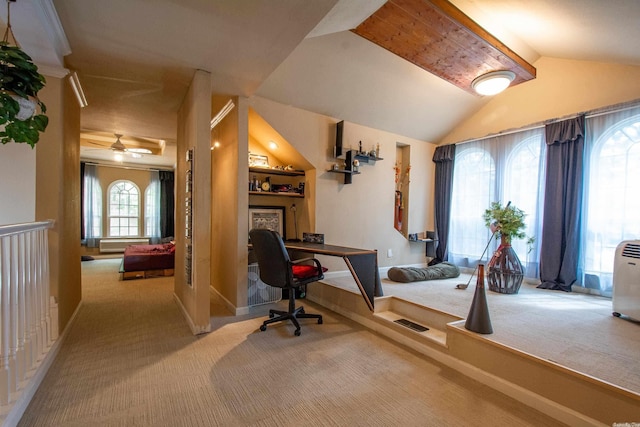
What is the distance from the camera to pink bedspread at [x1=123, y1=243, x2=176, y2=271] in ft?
16.7

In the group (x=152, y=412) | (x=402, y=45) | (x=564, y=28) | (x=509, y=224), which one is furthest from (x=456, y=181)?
(x=152, y=412)

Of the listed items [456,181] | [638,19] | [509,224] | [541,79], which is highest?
[541,79]

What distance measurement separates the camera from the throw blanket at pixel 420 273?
398cm

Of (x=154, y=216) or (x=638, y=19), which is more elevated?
(x=638, y=19)

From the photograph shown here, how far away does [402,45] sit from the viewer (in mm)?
3094

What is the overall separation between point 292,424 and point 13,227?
1.94 m

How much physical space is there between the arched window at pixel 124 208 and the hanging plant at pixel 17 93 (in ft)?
24.6

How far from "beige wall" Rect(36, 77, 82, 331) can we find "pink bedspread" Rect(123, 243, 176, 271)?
2407mm

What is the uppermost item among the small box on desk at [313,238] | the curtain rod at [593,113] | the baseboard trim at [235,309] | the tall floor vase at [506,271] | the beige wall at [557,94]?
the beige wall at [557,94]

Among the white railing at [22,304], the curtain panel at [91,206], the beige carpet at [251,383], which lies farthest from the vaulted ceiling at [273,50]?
the curtain panel at [91,206]

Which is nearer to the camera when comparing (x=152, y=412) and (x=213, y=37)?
(x=152, y=412)

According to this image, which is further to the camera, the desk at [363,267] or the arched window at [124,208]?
the arched window at [124,208]

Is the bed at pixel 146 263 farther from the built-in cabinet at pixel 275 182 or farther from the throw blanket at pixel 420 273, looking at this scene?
the throw blanket at pixel 420 273

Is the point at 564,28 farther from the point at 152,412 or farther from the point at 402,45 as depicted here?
the point at 152,412
